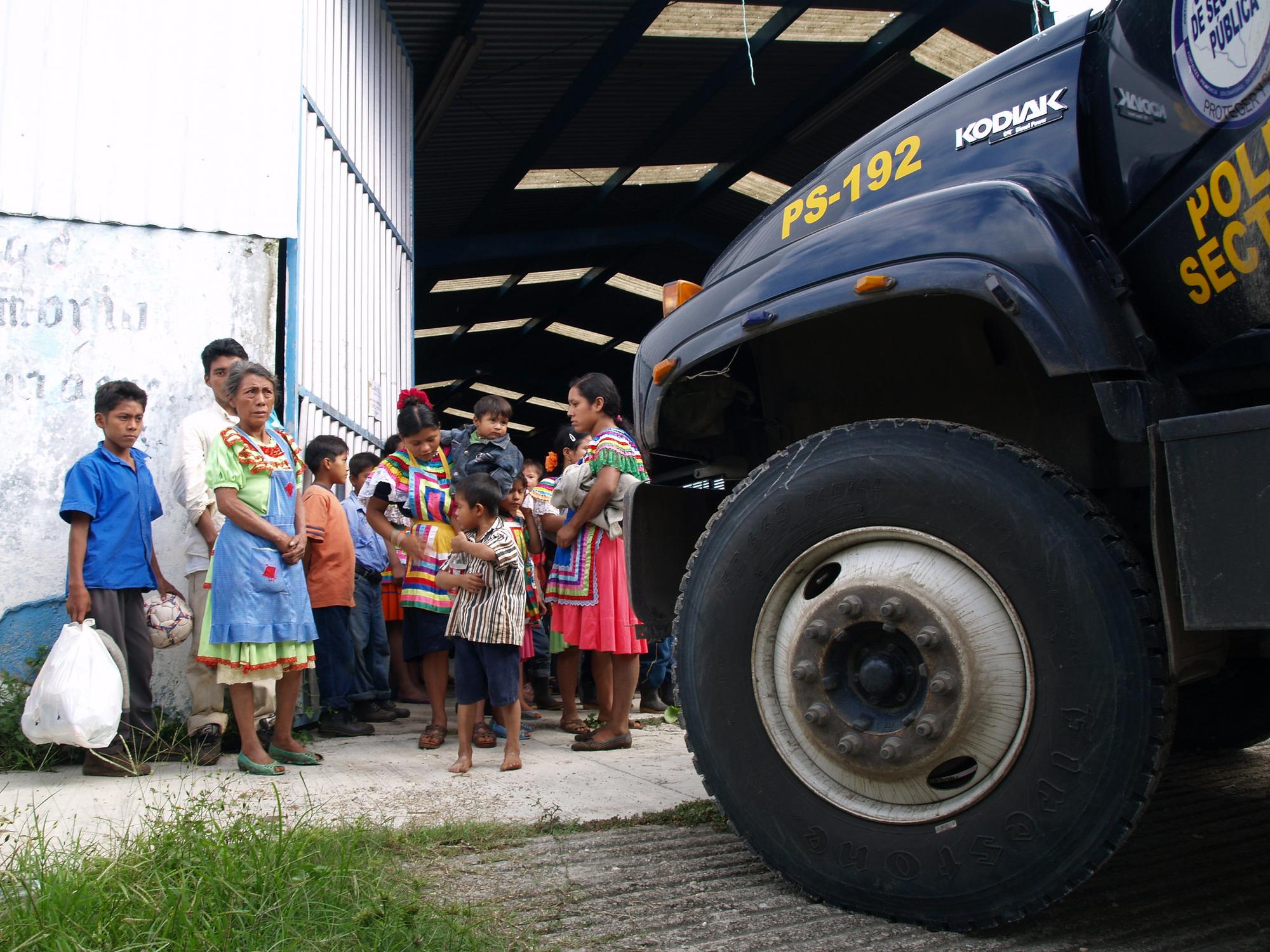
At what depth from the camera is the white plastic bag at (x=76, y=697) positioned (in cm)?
378

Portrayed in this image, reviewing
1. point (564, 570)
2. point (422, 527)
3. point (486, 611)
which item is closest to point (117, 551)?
point (422, 527)

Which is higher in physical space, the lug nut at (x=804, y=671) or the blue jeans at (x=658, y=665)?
the lug nut at (x=804, y=671)

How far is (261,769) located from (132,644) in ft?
2.80

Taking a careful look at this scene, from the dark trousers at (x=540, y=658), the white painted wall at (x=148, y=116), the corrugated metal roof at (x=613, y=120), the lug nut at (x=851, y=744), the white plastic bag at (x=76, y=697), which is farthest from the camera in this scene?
the corrugated metal roof at (x=613, y=120)

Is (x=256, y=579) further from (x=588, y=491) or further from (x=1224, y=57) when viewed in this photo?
(x=1224, y=57)

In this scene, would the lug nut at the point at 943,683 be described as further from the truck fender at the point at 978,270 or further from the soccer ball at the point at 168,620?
the soccer ball at the point at 168,620

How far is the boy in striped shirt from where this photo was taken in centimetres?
427

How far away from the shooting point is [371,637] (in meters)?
5.69

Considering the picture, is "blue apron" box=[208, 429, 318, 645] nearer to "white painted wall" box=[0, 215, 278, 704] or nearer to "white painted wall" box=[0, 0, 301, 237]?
Answer: "white painted wall" box=[0, 215, 278, 704]

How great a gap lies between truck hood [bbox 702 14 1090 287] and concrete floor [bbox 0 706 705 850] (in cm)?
178

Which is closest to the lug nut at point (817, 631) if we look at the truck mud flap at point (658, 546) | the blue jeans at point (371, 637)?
the truck mud flap at point (658, 546)

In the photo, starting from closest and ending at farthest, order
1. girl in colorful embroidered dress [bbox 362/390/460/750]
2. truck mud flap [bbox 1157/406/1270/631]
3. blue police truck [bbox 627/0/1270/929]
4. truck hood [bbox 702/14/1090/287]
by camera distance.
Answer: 1. truck mud flap [bbox 1157/406/1270/631]
2. blue police truck [bbox 627/0/1270/929]
3. truck hood [bbox 702/14/1090/287]
4. girl in colorful embroidered dress [bbox 362/390/460/750]

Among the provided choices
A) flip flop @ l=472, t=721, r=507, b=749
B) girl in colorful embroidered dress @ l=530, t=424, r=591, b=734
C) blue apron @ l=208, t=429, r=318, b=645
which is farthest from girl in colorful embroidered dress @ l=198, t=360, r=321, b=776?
girl in colorful embroidered dress @ l=530, t=424, r=591, b=734

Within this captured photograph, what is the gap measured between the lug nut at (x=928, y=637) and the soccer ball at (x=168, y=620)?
3477 mm
